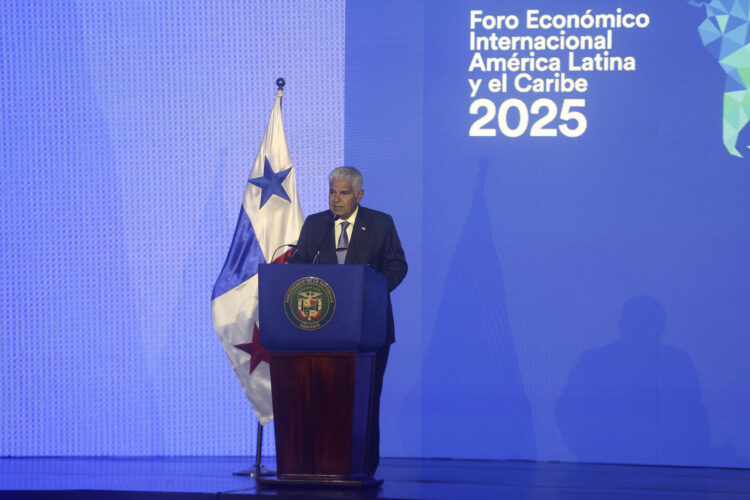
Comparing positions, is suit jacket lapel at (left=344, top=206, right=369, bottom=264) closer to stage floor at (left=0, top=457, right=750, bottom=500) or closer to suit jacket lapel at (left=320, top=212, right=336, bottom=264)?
suit jacket lapel at (left=320, top=212, right=336, bottom=264)

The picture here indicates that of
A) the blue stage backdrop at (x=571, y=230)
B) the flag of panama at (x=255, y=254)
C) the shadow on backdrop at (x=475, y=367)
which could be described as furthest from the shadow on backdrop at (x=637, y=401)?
the flag of panama at (x=255, y=254)

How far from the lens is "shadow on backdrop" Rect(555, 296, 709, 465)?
4.54 metres

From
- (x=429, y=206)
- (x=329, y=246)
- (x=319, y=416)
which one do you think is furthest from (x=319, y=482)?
(x=429, y=206)

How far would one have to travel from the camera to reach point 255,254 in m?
4.17

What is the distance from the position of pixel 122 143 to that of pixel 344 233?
2100mm

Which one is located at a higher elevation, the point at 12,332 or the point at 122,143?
the point at 122,143

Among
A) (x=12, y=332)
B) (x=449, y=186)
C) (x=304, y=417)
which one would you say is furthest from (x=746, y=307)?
(x=12, y=332)

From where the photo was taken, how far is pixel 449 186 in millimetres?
4766

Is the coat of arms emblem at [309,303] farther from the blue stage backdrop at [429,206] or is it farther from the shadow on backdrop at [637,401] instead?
the shadow on backdrop at [637,401]

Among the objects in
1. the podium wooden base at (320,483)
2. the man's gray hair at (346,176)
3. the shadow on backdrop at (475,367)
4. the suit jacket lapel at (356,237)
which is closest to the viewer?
the podium wooden base at (320,483)

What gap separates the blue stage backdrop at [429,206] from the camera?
4.58m

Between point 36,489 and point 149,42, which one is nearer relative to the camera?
point 36,489

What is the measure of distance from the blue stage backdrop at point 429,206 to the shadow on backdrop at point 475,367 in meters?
0.01

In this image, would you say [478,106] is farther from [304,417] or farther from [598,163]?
[304,417]
